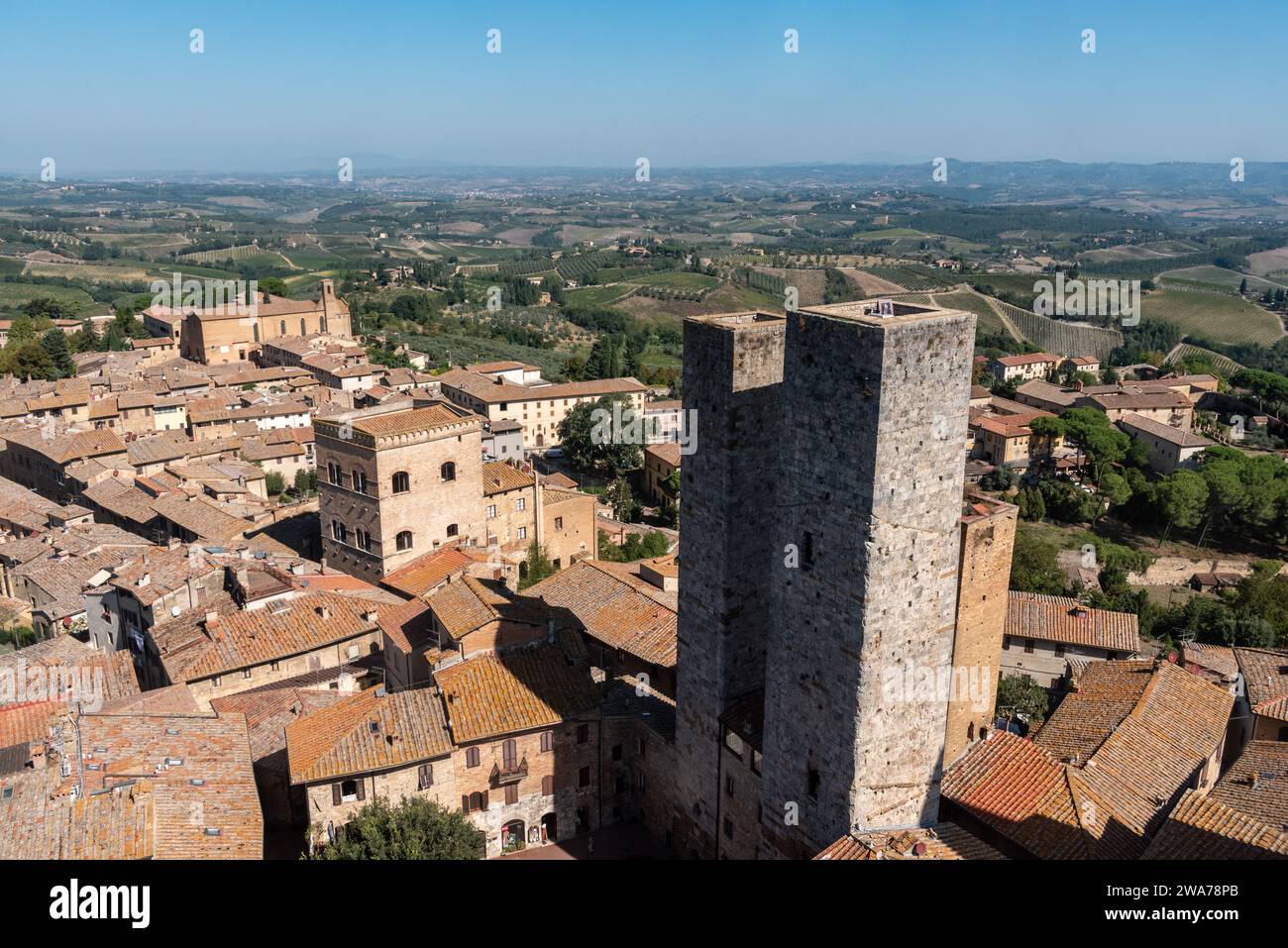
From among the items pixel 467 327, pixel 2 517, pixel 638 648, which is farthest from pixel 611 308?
pixel 638 648

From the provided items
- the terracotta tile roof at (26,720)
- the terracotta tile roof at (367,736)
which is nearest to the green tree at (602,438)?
the terracotta tile roof at (367,736)

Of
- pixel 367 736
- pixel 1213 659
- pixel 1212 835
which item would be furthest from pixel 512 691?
pixel 1213 659

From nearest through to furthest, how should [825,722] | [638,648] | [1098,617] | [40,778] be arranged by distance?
[825,722], [40,778], [638,648], [1098,617]

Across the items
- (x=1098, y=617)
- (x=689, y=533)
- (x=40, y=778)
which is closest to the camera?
(x=40, y=778)

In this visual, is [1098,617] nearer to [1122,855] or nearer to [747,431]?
[1122,855]

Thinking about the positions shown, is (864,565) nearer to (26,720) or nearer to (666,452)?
(26,720)

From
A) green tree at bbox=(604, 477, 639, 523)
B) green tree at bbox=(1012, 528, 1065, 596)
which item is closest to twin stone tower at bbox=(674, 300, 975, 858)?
green tree at bbox=(1012, 528, 1065, 596)

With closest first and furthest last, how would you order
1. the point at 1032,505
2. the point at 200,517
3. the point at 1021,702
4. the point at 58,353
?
the point at 1021,702
the point at 200,517
the point at 1032,505
the point at 58,353
